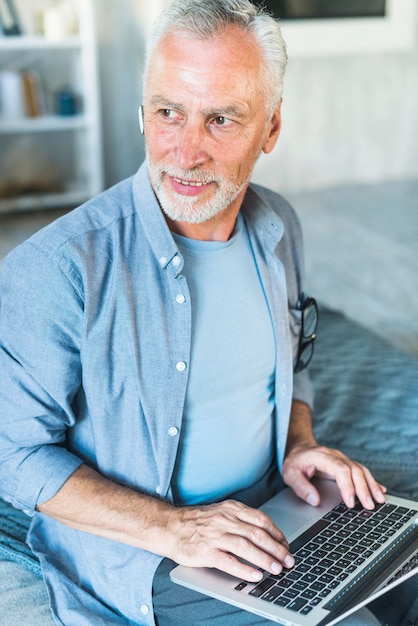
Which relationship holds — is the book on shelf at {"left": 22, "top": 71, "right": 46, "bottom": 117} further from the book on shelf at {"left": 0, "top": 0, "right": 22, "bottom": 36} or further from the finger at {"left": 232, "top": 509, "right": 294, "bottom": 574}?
the finger at {"left": 232, "top": 509, "right": 294, "bottom": 574}

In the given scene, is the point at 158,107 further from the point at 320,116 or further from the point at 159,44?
the point at 320,116

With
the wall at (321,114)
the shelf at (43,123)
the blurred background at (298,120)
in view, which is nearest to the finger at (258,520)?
the blurred background at (298,120)

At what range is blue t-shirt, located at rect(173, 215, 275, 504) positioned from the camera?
4.14ft

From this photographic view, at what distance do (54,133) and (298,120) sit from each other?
137 centimetres

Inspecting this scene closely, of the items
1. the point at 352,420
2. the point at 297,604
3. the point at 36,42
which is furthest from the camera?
the point at 36,42

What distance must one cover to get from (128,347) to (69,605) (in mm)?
372

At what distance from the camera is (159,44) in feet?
3.92

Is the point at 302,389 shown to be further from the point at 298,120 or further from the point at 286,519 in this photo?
the point at 298,120

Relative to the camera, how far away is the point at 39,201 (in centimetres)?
453

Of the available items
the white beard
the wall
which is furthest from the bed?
the wall

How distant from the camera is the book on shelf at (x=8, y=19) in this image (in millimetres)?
4230

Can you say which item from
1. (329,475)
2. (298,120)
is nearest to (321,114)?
(298,120)

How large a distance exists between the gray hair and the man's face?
12mm

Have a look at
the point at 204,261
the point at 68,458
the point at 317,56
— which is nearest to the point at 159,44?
the point at 204,261
